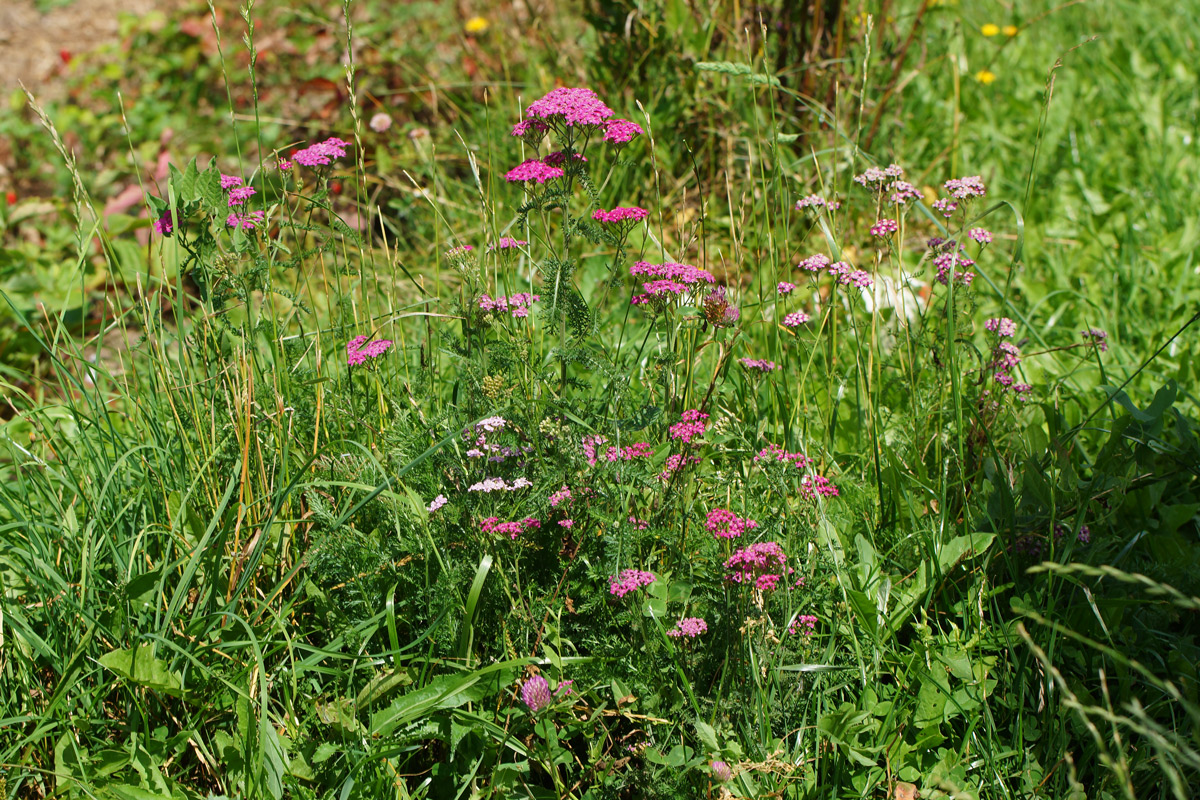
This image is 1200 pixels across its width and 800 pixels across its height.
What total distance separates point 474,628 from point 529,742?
0.22 m

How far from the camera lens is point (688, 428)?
5.09ft

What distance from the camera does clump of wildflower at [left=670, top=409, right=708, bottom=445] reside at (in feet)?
5.08

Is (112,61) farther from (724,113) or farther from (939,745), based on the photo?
(939,745)

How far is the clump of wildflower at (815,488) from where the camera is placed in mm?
1665

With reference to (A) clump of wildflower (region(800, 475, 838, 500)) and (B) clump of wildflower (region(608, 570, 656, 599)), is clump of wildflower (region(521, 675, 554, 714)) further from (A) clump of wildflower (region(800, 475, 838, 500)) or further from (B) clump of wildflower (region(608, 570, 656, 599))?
(A) clump of wildflower (region(800, 475, 838, 500))

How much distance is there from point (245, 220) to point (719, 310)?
908mm

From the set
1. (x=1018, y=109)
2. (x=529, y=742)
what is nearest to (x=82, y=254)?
(x=529, y=742)

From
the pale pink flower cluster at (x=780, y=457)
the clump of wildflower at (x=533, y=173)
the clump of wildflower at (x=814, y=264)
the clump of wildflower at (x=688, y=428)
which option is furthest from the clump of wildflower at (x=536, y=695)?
the clump of wildflower at (x=814, y=264)

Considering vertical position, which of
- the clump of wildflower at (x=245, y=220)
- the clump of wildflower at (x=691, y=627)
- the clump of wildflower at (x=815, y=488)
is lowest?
the clump of wildflower at (x=691, y=627)

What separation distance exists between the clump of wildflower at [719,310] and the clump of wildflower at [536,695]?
646 millimetres

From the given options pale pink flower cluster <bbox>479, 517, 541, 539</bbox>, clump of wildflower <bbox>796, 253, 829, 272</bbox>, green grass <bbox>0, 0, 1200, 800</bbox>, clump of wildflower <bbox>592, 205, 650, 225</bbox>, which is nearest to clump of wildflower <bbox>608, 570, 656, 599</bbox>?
green grass <bbox>0, 0, 1200, 800</bbox>

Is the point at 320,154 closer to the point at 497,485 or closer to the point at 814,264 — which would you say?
the point at 497,485

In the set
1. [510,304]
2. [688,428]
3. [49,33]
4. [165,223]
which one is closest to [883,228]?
[688,428]

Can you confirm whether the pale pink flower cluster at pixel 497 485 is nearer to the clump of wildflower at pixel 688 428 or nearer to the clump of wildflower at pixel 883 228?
the clump of wildflower at pixel 688 428
